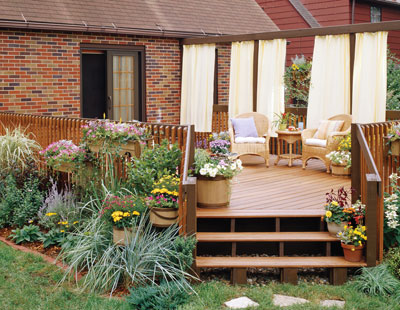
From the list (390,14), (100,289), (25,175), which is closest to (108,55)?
(25,175)

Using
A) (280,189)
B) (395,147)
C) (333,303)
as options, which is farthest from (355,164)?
(333,303)

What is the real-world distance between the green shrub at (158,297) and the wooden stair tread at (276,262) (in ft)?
1.79

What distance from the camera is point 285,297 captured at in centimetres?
542

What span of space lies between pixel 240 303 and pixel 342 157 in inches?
169

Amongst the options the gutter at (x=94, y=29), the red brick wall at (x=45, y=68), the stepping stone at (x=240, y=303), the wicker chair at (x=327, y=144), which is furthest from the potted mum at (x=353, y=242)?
the gutter at (x=94, y=29)

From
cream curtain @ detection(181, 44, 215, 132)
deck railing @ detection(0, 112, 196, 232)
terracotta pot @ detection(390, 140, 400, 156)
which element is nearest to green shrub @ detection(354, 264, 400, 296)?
terracotta pot @ detection(390, 140, 400, 156)

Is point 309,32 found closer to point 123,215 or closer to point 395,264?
point 395,264

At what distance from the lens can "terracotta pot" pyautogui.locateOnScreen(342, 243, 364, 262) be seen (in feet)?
19.2

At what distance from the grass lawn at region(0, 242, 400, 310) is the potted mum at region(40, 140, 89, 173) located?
1.98 metres

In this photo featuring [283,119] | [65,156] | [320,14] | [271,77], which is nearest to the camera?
[65,156]

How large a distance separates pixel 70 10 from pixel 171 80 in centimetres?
283

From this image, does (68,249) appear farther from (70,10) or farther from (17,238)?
(70,10)

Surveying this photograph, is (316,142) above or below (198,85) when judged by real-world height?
below

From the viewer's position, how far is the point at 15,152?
27.6 feet
